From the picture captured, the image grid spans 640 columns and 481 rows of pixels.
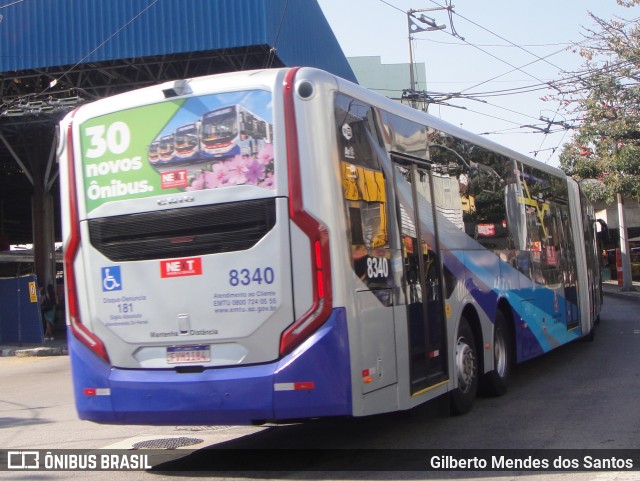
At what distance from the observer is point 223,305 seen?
20.8 ft

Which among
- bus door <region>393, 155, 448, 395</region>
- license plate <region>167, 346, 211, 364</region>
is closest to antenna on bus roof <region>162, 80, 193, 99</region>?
bus door <region>393, 155, 448, 395</region>

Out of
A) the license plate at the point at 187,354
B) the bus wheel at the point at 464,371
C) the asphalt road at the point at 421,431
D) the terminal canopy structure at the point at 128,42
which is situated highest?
the terminal canopy structure at the point at 128,42

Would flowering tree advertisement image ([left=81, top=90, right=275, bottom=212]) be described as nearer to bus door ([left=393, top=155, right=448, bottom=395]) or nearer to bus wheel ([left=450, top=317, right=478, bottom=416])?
bus door ([left=393, top=155, right=448, bottom=395])

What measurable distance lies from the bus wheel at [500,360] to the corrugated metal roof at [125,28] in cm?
1049

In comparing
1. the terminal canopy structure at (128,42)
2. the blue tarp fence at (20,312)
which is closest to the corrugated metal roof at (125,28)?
the terminal canopy structure at (128,42)

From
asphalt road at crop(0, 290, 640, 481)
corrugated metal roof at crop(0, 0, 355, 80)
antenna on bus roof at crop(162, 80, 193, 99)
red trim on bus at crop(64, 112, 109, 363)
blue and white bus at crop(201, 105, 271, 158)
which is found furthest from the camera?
corrugated metal roof at crop(0, 0, 355, 80)

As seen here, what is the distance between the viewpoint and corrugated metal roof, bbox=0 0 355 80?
1848cm

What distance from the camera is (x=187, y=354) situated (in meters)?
6.45

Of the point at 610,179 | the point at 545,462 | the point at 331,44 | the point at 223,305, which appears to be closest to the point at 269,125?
the point at 223,305

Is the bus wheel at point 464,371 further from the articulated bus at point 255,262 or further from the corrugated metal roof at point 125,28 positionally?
A: the corrugated metal roof at point 125,28

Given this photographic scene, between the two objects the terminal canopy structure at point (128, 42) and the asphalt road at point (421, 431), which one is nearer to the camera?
the asphalt road at point (421, 431)

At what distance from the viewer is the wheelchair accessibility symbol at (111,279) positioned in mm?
6750

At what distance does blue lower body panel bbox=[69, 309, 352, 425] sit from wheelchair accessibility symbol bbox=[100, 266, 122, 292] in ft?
2.27

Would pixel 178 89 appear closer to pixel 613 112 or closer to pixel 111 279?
pixel 111 279
